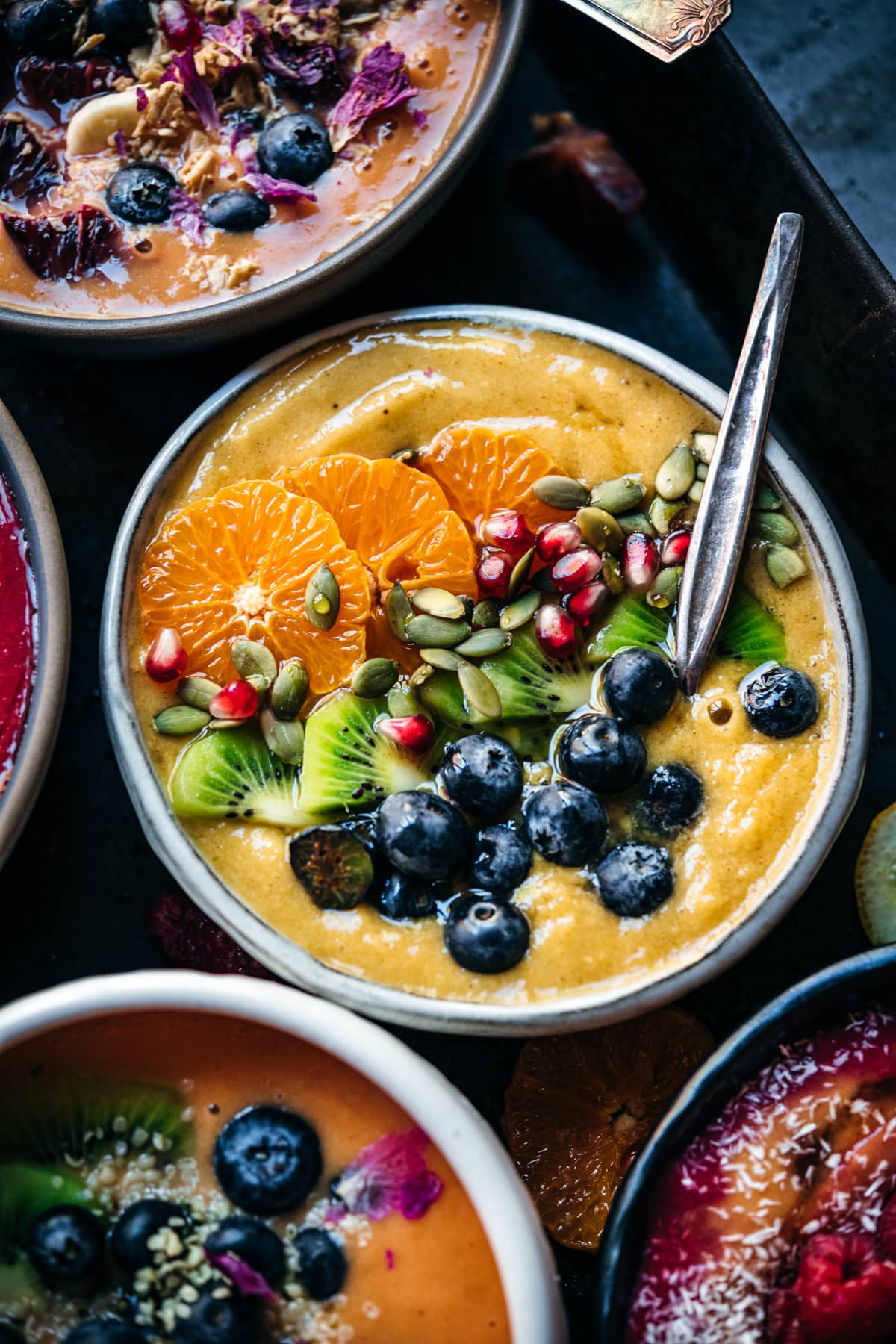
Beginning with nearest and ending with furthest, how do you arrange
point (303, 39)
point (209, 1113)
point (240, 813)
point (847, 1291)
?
1. point (847, 1291)
2. point (209, 1113)
3. point (240, 813)
4. point (303, 39)

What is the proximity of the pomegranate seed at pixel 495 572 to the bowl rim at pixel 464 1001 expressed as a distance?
381mm

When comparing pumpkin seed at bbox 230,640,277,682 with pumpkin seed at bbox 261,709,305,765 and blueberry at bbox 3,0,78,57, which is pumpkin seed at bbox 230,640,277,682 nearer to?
pumpkin seed at bbox 261,709,305,765

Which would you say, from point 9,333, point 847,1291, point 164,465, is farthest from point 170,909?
point 847,1291

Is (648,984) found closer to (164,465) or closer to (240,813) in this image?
(240,813)

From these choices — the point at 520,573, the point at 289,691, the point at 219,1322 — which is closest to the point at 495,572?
the point at 520,573

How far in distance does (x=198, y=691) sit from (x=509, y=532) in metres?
0.52

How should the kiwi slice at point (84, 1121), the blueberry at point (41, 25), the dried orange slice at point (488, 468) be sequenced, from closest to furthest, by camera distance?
the kiwi slice at point (84, 1121) → the dried orange slice at point (488, 468) → the blueberry at point (41, 25)

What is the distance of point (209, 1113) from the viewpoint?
151cm

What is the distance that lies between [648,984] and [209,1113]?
613 millimetres

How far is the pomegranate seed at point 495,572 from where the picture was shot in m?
1.70

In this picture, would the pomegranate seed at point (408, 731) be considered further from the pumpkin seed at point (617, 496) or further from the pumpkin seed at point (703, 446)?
the pumpkin seed at point (703, 446)

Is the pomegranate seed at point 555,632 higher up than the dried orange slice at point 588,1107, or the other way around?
the pomegranate seed at point 555,632

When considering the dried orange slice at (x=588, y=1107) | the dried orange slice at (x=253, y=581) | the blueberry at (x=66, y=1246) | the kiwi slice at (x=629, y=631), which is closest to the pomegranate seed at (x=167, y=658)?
the dried orange slice at (x=253, y=581)

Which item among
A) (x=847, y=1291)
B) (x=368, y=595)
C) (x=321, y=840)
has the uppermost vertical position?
(x=368, y=595)
